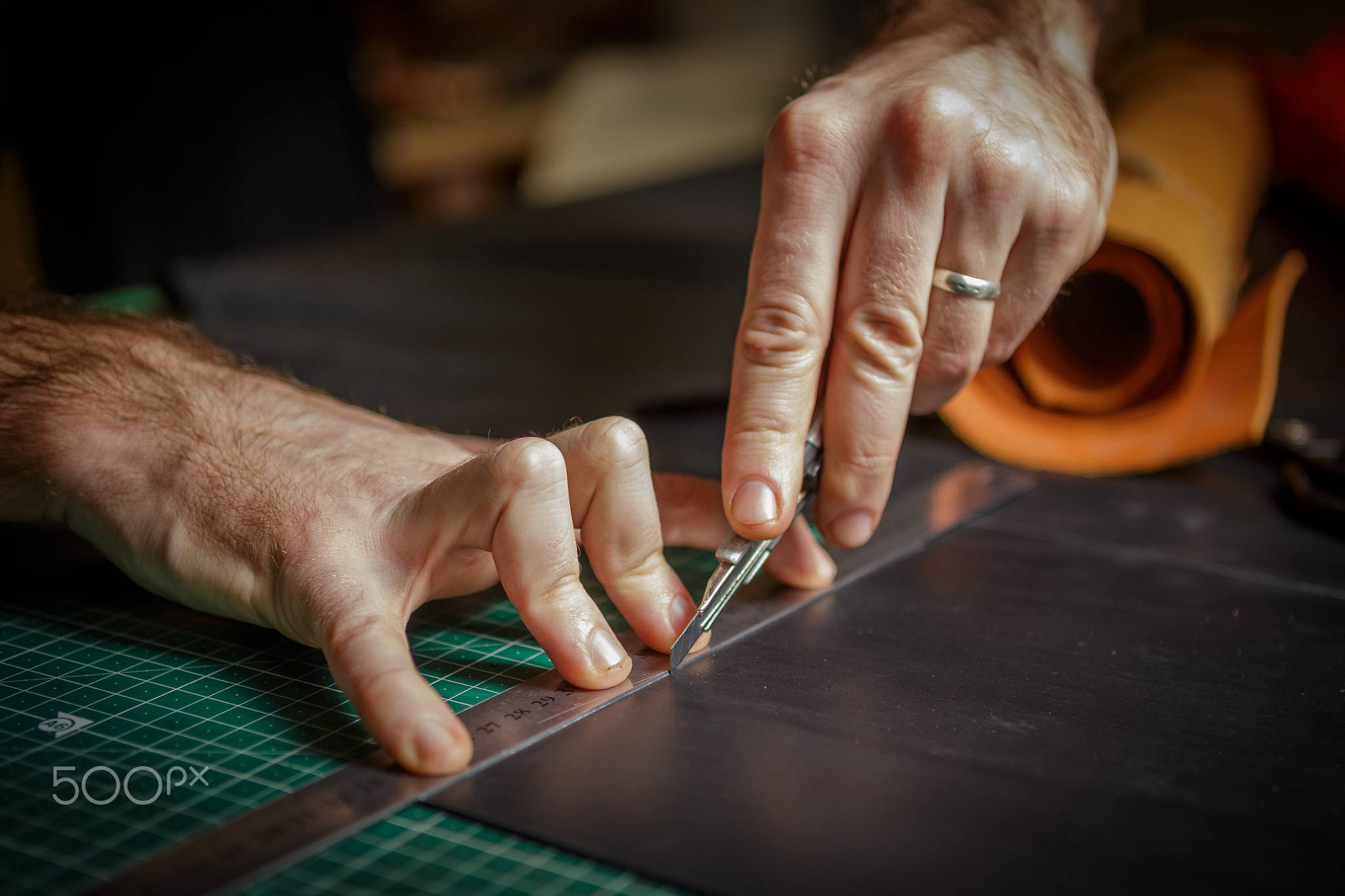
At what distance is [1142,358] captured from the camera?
4.56 feet

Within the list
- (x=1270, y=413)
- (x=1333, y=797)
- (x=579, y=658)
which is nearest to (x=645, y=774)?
(x=579, y=658)

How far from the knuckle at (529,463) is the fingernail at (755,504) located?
169 mm

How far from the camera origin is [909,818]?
0.62 metres

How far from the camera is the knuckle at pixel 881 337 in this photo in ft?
3.13

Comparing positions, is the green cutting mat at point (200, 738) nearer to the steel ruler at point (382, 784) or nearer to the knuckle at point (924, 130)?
the steel ruler at point (382, 784)

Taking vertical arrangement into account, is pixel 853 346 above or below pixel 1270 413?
above

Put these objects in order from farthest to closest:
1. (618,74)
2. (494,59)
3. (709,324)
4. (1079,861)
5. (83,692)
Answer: (494,59) < (618,74) < (709,324) < (83,692) < (1079,861)

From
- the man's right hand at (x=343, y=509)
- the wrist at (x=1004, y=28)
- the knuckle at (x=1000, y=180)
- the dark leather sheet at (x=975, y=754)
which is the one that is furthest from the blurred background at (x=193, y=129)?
the dark leather sheet at (x=975, y=754)

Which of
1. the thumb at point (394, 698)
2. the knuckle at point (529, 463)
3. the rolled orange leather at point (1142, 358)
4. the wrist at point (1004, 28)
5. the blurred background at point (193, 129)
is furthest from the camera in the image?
the blurred background at point (193, 129)

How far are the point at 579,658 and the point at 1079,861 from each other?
37cm

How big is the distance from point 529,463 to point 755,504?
21cm

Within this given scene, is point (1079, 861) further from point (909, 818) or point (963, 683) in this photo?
point (963, 683)

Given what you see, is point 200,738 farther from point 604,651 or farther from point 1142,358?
point 1142,358

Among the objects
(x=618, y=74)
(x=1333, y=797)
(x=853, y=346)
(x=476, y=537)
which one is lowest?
(x=1333, y=797)
